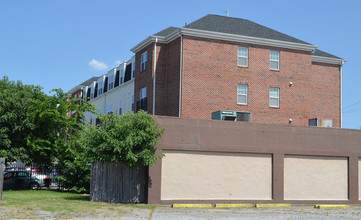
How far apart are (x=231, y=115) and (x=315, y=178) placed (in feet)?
23.1

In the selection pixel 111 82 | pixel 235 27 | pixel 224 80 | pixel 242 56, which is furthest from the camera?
pixel 111 82

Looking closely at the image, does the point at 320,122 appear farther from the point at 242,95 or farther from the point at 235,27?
the point at 235,27

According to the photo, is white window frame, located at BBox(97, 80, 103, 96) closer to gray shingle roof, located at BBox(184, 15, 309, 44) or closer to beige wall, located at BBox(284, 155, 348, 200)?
gray shingle roof, located at BBox(184, 15, 309, 44)

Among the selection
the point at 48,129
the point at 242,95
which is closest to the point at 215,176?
the point at 242,95

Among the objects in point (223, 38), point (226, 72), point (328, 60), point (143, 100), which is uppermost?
point (223, 38)

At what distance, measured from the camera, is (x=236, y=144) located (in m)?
24.5

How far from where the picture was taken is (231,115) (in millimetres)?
30578

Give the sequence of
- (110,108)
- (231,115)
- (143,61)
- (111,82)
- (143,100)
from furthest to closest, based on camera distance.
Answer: (111,82) → (110,108) → (143,61) → (143,100) → (231,115)

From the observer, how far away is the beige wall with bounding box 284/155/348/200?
2569cm

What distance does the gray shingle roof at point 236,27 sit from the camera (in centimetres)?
3428

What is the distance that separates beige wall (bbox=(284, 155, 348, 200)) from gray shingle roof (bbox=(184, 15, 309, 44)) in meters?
12.1

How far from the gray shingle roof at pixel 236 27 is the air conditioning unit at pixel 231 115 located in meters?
6.48

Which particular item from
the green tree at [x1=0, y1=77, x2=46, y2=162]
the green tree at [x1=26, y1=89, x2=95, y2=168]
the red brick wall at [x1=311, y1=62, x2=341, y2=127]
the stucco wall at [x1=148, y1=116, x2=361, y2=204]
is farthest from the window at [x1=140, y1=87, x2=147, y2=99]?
the red brick wall at [x1=311, y1=62, x2=341, y2=127]

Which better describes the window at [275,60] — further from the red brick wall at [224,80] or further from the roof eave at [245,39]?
the roof eave at [245,39]
